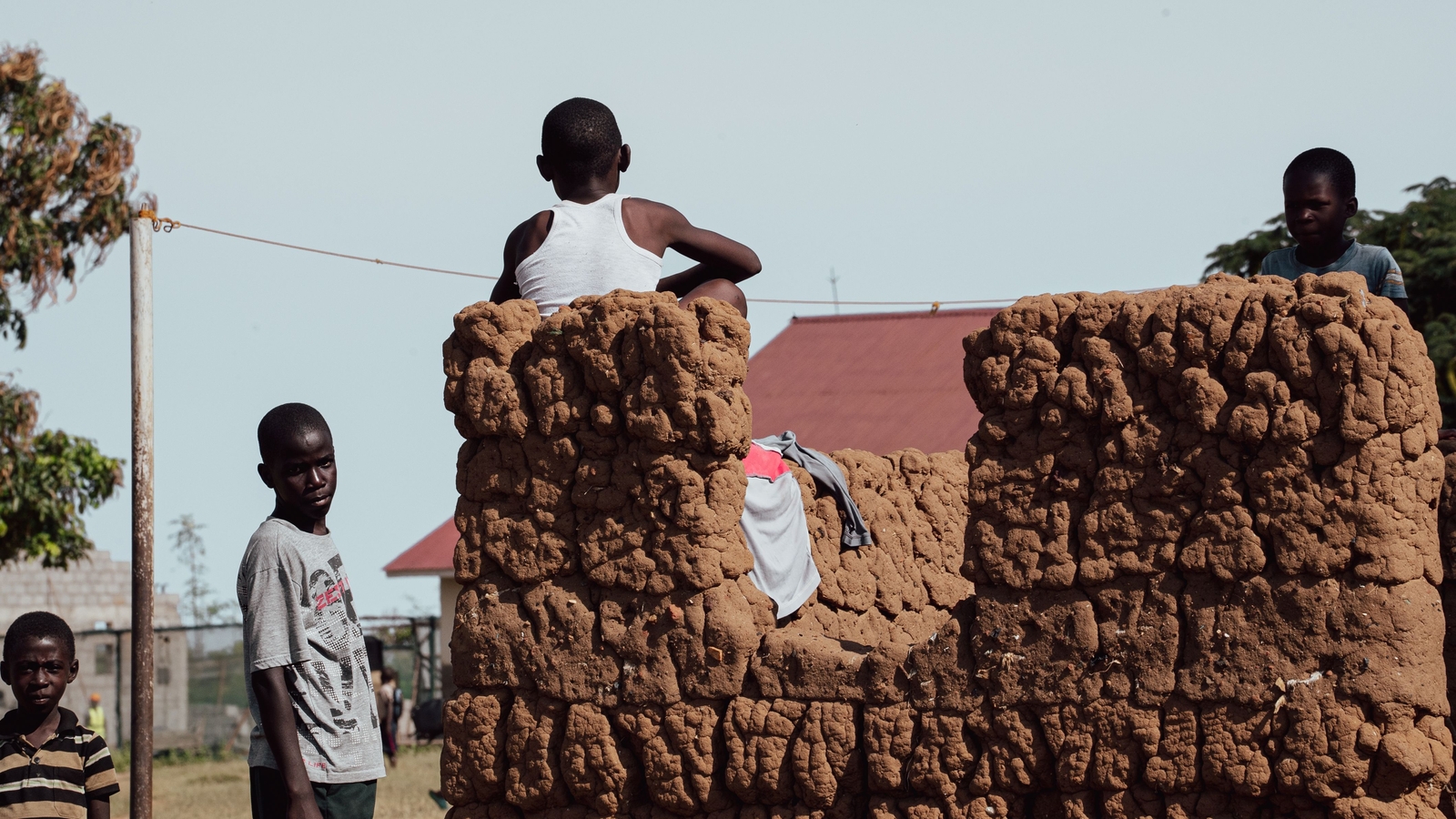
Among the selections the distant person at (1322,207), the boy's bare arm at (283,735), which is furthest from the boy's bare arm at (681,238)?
the boy's bare arm at (283,735)

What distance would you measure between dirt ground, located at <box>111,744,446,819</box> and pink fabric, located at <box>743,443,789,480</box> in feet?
29.0

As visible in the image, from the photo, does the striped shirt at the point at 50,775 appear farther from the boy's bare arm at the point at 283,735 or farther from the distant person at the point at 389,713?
the distant person at the point at 389,713

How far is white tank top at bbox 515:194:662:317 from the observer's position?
5188 mm

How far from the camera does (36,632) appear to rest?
520cm

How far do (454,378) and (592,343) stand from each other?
0.49 metres

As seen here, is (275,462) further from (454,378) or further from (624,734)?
(624,734)

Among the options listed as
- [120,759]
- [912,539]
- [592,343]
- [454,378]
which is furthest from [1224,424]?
[120,759]

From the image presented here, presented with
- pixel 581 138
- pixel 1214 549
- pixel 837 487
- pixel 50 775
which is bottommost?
pixel 50 775

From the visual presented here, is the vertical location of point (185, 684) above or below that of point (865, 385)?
below

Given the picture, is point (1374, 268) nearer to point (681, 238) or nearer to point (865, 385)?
point (681, 238)

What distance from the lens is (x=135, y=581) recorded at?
32.2 feet

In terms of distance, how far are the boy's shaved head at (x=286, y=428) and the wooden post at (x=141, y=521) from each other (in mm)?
5742

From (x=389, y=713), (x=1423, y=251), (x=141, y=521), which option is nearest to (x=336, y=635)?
(x=141, y=521)

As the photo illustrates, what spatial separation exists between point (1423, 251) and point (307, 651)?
13.2 m
